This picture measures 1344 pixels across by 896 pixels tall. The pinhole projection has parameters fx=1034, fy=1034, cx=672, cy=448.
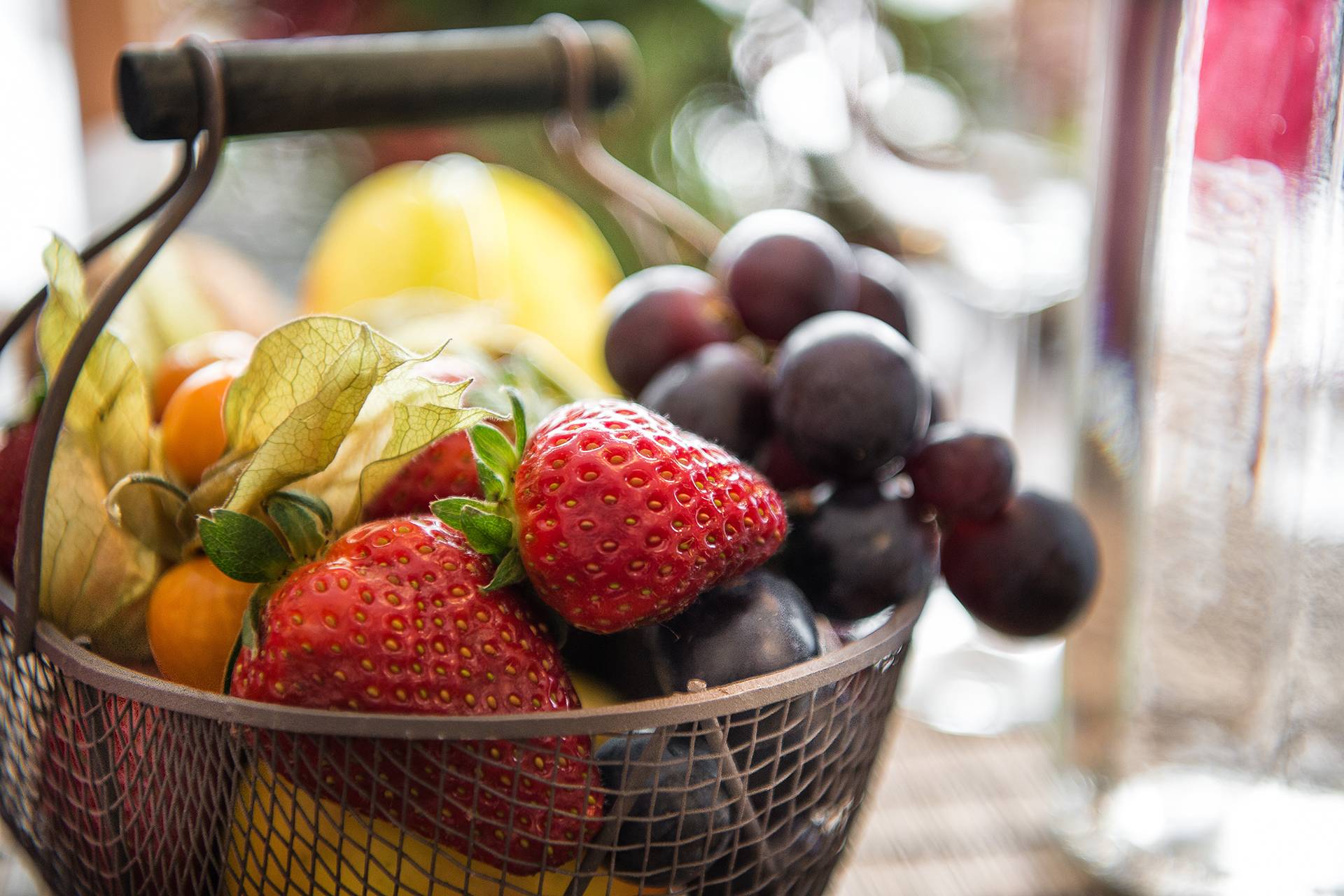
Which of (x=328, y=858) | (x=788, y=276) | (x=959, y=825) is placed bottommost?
(x=959, y=825)

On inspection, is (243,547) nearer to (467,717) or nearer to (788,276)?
(467,717)

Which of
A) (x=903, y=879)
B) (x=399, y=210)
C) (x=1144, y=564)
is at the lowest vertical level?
(x=903, y=879)

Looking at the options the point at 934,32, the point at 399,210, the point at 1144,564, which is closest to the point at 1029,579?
the point at 1144,564

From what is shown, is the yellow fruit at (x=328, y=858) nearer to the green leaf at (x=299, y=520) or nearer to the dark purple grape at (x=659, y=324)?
the green leaf at (x=299, y=520)

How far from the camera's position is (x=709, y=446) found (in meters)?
0.28

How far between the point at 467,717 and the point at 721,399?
0.50 ft

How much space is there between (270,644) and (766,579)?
5.0 inches

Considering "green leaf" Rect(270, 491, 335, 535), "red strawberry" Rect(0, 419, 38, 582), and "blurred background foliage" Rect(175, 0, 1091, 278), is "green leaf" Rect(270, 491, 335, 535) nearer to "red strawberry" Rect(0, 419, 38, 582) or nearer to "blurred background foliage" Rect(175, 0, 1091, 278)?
"red strawberry" Rect(0, 419, 38, 582)

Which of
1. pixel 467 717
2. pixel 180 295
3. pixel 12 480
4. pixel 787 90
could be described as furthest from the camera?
pixel 787 90

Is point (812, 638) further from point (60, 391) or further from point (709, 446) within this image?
point (60, 391)

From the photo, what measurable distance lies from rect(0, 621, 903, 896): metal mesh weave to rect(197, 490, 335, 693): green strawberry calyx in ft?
0.09

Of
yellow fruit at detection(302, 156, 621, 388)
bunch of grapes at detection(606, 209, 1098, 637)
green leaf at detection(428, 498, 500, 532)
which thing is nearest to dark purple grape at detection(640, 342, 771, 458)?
bunch of grapes at detection(606, 209, 1098, 637)

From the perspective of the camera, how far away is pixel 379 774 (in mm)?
229

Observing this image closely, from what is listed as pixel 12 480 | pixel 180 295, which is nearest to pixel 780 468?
pixel 12 480
